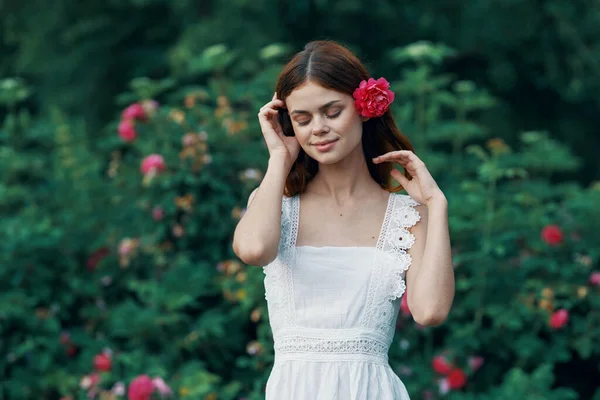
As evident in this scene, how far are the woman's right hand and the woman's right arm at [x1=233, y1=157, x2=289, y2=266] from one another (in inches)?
1.3

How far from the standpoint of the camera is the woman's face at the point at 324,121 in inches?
103

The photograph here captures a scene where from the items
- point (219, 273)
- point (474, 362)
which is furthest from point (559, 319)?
point (219, 273)

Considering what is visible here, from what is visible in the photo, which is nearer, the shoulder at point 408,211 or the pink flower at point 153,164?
the shoulder at point 408,211

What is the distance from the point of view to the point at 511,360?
4.76 metres

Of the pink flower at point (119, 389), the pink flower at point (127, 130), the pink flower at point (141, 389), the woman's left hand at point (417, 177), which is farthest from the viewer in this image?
the pink flower at point (127, 130)

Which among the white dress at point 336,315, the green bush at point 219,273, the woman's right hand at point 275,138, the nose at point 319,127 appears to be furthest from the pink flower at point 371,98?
the green bush at point 219,273

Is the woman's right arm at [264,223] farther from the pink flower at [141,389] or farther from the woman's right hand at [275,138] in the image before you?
the pink flower at [141,389]

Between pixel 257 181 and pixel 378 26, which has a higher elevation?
pixel 378 26

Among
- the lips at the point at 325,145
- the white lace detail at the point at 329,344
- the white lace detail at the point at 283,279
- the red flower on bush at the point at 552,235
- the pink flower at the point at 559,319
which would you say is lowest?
the pink flower at the point at 559,319

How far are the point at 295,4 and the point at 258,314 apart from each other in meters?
3.84

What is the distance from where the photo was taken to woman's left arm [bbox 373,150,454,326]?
2.54m

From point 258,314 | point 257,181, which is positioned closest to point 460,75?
point 257,181

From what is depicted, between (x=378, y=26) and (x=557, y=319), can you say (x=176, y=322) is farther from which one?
(x=378, y=26)

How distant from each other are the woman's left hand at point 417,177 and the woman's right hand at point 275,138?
24 centimetres
